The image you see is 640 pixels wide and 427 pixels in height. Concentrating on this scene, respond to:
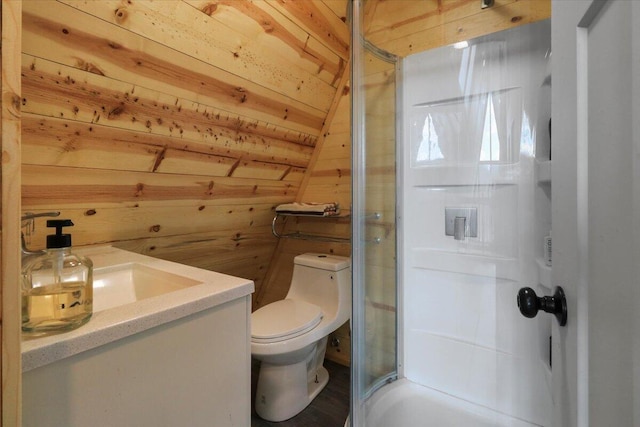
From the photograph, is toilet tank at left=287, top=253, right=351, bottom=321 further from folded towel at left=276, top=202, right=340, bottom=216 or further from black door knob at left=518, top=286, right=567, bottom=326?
black door knob at left=518, top=286, right=567, bottom=326

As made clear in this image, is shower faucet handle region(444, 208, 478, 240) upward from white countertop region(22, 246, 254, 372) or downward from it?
upward

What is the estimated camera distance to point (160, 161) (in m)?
1.35

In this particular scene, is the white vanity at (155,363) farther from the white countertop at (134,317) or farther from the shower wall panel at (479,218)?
the shower wall panel at (479,218)

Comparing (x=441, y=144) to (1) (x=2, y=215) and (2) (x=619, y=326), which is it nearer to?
(2) (x=619, y=326)

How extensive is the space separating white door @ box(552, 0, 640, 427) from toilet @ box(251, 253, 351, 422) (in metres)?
1.13

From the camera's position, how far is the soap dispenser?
569mm

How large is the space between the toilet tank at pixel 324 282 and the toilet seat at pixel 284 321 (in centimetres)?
11

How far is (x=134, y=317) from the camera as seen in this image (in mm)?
644

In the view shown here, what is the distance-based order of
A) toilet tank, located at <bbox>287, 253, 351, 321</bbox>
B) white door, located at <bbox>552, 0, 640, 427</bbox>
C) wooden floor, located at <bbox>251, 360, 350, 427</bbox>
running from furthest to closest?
1. toilet tank, located at <bbox>287, 253, 351, 321</bbox>
2. wooden floor, located at <bbox>251, 360, 350, 427</bbox>
3. white door, located at <bbox>552, 0, 640, 427</bbox>

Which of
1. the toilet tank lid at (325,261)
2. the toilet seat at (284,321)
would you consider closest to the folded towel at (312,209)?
the toilet tank lid at (325,261)

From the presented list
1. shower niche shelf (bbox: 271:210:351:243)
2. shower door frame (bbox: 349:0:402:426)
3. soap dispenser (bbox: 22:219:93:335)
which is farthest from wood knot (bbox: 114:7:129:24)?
shower niche shelf (bbox: 271:210:351:243)

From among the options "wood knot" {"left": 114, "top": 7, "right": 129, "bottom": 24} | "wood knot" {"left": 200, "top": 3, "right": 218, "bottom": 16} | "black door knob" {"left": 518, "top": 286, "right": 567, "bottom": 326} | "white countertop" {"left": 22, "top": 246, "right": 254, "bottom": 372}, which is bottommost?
"white countertop" {"left": 22, "top": 246, "right": 254, "bottom": 372}

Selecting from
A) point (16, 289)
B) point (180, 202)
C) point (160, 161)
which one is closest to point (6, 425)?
point (16, 289)

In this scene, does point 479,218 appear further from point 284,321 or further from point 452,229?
point 284,321
